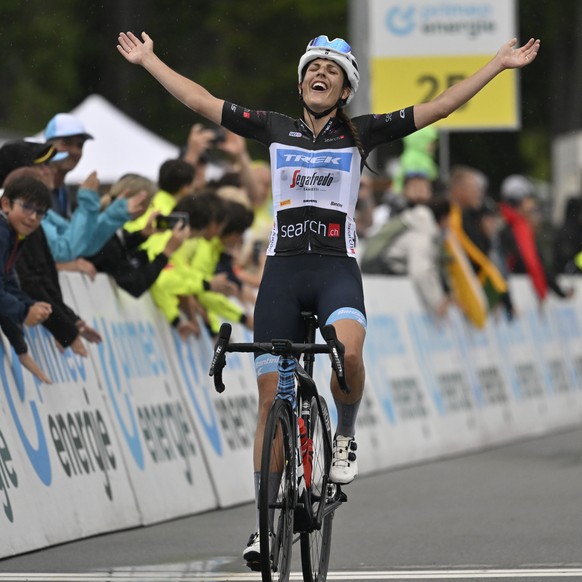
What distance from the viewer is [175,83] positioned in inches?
375

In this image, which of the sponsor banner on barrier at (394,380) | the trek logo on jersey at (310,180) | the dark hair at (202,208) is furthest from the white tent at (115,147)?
the trek logo on jersey at (310,180)

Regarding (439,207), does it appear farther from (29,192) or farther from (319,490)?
(319,490)

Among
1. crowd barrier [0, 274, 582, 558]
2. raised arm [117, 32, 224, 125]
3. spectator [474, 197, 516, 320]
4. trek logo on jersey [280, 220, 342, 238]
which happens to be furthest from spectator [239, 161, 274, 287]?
trek logo on jersey [280, 220, 342, 238]

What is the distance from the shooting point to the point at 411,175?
19.2 m

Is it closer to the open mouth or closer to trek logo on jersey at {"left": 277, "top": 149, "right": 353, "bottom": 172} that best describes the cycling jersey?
trek logo on jersey at {"left": 277, "top": 149, "right": 353, "bottom": 172}

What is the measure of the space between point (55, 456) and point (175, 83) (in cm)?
272

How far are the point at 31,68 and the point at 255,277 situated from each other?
3157 cm

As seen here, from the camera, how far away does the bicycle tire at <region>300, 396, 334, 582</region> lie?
902cm

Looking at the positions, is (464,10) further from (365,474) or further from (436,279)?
(365,474)

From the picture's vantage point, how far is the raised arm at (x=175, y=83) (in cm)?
944

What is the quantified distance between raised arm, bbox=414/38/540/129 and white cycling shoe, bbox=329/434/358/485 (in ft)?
5.08

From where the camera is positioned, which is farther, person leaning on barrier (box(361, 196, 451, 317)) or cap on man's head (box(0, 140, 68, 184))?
person leaning on barrier (box(361, 196, 451, 317))

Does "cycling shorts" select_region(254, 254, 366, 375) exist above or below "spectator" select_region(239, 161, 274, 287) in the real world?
below

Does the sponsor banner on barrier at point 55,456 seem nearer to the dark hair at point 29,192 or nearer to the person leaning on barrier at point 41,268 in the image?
the person leaning on barrier at point 41,268
